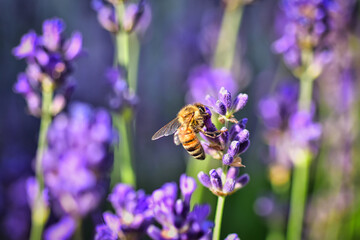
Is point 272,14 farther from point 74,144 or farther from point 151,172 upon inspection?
point 74,144

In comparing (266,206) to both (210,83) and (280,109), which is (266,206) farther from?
(210,83)

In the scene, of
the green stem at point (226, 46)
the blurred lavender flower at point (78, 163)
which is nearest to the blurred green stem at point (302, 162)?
the green stem at point (226, 46)

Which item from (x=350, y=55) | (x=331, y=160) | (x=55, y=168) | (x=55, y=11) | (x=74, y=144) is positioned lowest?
(x=55, y=168)

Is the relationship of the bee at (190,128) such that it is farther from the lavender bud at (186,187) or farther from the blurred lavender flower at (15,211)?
the blurred lavender flower at (15,211)

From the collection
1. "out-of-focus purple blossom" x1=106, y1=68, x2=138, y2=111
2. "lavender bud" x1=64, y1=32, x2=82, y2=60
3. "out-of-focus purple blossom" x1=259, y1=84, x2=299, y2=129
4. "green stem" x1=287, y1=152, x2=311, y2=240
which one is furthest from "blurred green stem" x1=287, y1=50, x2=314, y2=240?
"lavender bud" x1=64, y1=32, x2=82, y2=60

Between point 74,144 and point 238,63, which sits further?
point 238,63

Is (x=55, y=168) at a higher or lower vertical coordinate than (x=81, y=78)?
lower

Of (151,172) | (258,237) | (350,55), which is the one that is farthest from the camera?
(151,172)

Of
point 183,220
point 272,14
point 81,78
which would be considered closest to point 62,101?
point 183,220
